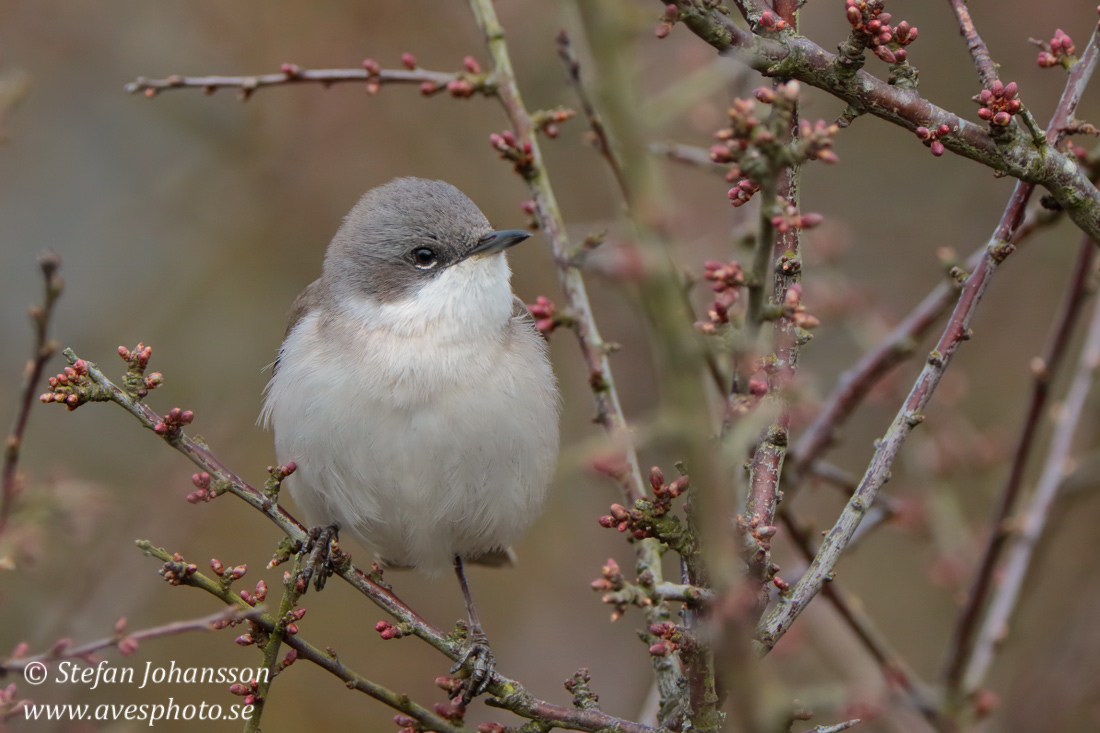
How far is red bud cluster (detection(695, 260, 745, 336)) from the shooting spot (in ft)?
7.91

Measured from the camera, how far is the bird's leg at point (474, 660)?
3.10 metres

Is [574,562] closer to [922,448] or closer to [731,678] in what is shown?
[922,448]

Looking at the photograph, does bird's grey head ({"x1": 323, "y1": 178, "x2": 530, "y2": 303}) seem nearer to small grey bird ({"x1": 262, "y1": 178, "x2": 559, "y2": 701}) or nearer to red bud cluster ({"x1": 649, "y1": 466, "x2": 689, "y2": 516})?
small grey bird ({"x1": 262, "y1": 178, "x2": 559, "y2": 701})

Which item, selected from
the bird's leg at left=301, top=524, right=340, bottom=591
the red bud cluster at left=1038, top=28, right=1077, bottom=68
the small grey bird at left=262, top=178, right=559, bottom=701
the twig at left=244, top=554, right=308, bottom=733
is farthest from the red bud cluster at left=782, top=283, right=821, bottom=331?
the bird's leg at left=301, top=524, right=340, bottom=591

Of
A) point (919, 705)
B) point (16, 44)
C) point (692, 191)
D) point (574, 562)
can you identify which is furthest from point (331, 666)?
point (16, 44)

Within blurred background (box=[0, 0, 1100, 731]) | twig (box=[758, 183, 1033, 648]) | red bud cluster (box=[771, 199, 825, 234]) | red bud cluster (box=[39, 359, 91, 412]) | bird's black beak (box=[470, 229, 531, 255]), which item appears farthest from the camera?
blurred background (box=[0, 0, 1100, 731])

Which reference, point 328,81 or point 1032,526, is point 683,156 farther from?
point 1032,526

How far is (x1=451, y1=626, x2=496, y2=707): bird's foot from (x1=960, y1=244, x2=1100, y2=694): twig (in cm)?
191

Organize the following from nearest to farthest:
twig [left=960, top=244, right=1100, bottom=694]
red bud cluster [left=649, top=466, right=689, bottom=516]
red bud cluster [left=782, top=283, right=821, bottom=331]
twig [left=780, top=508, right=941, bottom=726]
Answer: red bud cluster [left=782, top=283, right=821, bottom=331] < red bud cluster [left=649, top=466, right=689, bottom=516] < twig [left=780, top=508, right=941, bottom=726] < twig [left=960, top=244, right=1100, bottom=694]

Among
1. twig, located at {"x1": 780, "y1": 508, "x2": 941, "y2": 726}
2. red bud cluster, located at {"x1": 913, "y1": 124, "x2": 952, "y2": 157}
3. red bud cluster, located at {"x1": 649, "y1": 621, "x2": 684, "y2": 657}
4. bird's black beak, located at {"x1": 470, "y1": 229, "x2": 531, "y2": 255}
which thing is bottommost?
red bud cluster, located at {"x1": 649, "y1": 621, "x2": 684, "y2": 657}

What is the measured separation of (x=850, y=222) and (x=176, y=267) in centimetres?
497

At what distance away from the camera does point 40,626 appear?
4586 millimetres

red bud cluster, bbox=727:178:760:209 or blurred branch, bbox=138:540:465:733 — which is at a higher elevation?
red bud cluster, bbox=727:178:760:209

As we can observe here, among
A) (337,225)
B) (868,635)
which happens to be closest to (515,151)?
(868,635)
